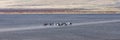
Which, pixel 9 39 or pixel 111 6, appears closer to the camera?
pixel 9 39

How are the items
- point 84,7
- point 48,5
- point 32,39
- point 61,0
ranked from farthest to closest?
point 61,0, point 48,5, point 84,7, point 32,39

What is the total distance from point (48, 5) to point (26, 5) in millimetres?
5489

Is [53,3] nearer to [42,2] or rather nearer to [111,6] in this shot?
[42,2]

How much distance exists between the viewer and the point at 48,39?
19.6 meters

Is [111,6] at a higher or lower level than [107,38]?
lower

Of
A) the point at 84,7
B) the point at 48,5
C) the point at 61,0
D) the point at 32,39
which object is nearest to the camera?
the point at 32,39

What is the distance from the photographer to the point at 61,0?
102 meters

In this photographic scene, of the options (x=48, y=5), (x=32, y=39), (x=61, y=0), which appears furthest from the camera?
(x=61, y=0)

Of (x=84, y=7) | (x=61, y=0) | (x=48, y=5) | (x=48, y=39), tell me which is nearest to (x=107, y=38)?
(x=48, y=39)

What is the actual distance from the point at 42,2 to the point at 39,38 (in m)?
79.2

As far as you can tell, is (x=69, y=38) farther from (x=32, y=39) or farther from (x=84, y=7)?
(x=84, y=7)

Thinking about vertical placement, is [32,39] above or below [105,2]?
above

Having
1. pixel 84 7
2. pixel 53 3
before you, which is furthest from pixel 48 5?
pixel 84 7

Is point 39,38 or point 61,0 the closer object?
point 39,38
